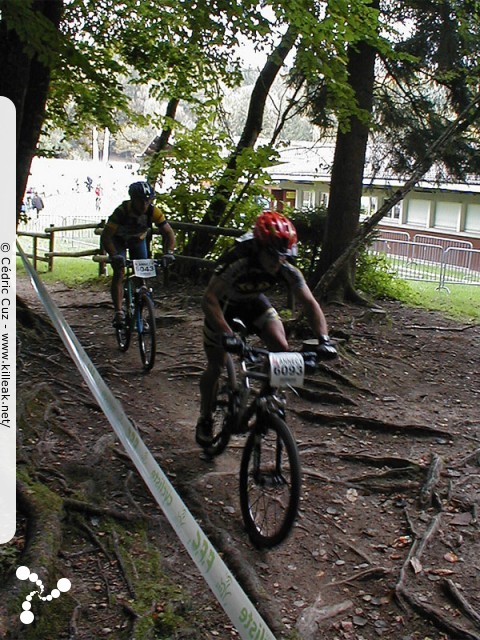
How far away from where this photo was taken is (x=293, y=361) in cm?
403

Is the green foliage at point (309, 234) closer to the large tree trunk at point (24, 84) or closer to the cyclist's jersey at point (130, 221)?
the cyclist's jersey at point (130, 221)

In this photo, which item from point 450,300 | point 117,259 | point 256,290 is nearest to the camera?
point 256,290

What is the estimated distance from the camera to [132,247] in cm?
779

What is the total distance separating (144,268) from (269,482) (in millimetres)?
3864

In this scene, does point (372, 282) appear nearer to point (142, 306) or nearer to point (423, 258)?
point (142, 306)

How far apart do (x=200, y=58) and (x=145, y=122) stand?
11.8ft

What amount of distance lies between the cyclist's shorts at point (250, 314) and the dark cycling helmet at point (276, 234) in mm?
673

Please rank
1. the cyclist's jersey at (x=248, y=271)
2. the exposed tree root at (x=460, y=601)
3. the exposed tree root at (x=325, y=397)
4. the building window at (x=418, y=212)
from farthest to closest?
the building window at (x=418, y=212)
the exposed tree root at (x=325, y=397)
the cyclist's jersey at (x=248, y=271)
the exposed tree root at (x=460, y=601)

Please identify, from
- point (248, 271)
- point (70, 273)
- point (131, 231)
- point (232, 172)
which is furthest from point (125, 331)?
point (70, 273)

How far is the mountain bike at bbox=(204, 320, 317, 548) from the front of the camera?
4012mm

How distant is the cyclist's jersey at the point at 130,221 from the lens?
24.9 ft

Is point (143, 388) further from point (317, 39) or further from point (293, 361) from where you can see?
point (317, 39)

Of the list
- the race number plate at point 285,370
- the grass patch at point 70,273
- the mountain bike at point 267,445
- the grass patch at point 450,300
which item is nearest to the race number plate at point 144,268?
the mountain bike at point 267,445

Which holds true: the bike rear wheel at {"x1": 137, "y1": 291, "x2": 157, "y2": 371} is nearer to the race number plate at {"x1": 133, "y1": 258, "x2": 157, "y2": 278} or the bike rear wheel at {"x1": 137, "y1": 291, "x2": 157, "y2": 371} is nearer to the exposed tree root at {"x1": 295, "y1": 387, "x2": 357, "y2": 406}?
the race number plate at {"x1": 133, "y1": 258, "x2": 157, "y2": 278}
